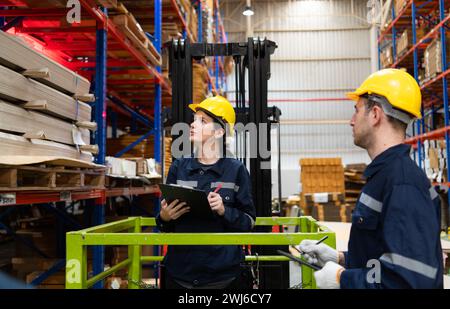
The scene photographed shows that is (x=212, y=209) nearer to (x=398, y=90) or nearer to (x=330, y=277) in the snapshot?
(x=330, y=277)

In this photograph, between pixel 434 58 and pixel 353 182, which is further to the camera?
pixel 353 182

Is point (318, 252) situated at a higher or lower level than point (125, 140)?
lower

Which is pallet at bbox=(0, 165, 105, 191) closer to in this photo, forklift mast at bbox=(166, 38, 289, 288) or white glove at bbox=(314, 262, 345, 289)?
forklift mast at bbox=(166, 38, 289, 288)

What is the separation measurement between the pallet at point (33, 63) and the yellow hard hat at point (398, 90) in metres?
2.39

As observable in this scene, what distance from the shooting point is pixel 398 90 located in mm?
1936

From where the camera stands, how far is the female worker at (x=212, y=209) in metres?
2.62

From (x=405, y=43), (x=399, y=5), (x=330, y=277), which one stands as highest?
(x=399, y=5)

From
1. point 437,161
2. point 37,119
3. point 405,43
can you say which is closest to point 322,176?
point 437,161

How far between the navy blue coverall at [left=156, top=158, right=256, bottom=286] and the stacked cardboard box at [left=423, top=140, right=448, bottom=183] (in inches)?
337

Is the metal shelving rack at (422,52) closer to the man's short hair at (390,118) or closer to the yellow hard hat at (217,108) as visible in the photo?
the yellow hard hat at (217,108)

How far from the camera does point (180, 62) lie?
424cm

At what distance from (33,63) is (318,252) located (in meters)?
2.56

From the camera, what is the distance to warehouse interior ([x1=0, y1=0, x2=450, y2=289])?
2895 mm
